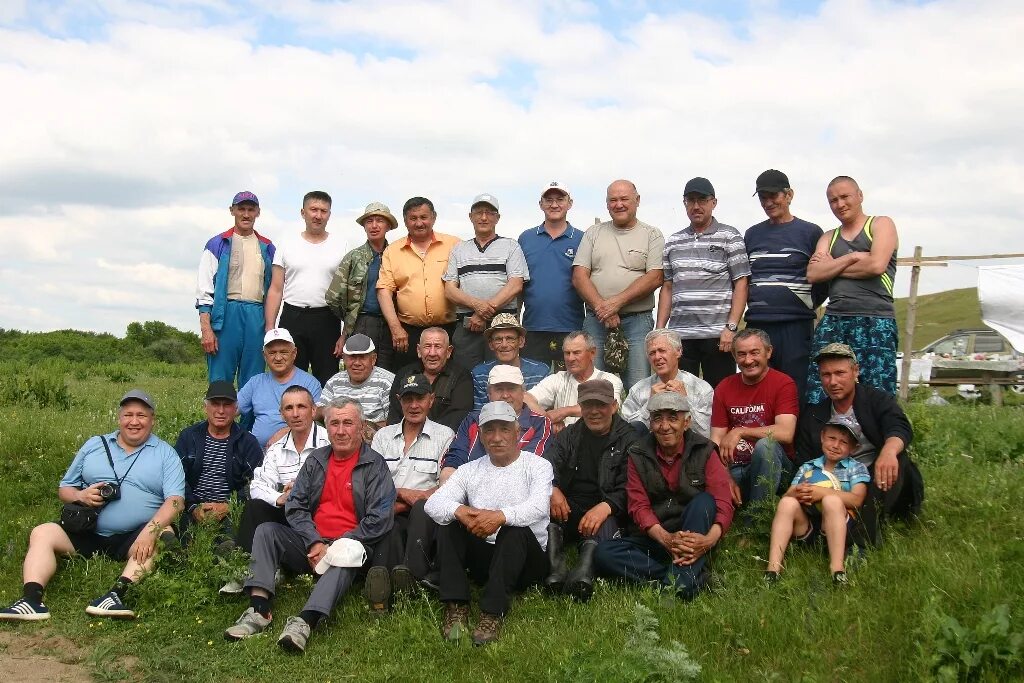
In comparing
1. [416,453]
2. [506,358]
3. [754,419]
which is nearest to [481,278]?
[506,358]

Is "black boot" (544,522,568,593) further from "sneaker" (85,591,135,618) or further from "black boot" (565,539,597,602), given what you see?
"sneaker" (85,591,135,618)

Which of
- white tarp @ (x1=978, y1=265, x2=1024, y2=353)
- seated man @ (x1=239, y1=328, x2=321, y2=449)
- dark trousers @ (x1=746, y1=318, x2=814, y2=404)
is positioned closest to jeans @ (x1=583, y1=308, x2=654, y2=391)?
dark trousers @ (x1=746, y1=318, x2=814, y2=404)

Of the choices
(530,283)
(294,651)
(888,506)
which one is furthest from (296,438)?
(888,506)

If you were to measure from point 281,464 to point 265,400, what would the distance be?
3.81 feet

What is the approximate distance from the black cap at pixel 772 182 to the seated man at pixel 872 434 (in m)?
1.73

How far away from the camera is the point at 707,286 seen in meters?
7.86

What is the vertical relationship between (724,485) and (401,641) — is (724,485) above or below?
above

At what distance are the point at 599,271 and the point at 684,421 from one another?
245 cm

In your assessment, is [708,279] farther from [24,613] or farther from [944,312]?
[944,312]

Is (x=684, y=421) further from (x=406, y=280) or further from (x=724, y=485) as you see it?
(x=406, y=280)

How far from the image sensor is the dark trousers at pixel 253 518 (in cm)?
669

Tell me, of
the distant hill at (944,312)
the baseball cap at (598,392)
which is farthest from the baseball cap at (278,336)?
the distant hill at (944,312)

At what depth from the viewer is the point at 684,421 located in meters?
6.25

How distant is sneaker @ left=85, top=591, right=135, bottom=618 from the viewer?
633 cm
